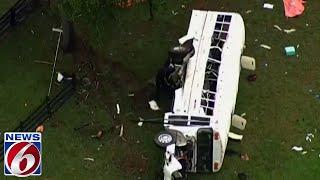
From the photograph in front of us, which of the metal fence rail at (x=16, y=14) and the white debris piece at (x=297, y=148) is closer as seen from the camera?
the white debris piece at (x=297, y=148)

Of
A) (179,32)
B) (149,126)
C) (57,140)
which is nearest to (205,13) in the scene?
(179,32)

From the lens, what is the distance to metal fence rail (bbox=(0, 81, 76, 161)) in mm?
14985

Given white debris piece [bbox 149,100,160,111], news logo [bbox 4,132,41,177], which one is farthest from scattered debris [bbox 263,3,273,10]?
news logo [bbox 4,132,41,177]

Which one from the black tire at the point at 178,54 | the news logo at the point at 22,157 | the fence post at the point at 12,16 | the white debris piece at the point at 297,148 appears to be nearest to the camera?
the news logo at the point at 22,157

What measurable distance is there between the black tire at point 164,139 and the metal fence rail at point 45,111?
9.43 feet

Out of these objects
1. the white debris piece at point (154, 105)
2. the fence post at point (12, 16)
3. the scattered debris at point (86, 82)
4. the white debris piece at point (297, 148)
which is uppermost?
the fence post at point (12, 16)

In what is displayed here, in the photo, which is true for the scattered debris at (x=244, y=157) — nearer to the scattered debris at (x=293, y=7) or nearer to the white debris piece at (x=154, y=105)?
the white debris piece at (x=154, y=105)

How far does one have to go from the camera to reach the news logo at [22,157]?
45.2ft

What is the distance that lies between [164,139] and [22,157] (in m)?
Answer: 2.77

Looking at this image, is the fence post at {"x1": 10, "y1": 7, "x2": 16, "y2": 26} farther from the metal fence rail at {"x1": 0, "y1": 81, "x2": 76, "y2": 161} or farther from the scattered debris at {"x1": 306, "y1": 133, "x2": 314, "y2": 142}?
the scattered debris at {"x1": 306, "y1": 133, "x2": 314, "y2": 142}

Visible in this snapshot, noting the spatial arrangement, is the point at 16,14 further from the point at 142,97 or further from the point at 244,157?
the point at 244,157

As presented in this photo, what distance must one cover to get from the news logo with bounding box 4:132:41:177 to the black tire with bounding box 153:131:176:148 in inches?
94.6

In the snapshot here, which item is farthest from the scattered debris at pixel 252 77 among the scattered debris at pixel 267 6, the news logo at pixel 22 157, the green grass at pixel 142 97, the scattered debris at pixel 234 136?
the news logo at pixel 22 157

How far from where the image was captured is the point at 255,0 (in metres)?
18.3
